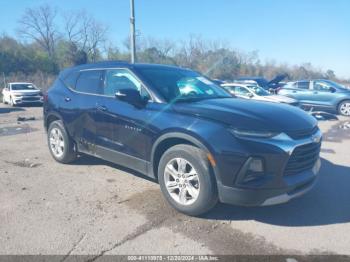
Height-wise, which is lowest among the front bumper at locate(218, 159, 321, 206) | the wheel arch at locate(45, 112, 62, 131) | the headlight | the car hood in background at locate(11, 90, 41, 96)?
the front bumper at locate(218, 159, 321, 206)

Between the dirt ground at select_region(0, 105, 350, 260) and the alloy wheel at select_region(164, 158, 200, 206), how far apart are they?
0.77 ft

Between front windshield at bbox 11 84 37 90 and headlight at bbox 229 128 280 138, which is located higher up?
front windshield at bbox 11 84 37 90

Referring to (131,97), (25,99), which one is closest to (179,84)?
(131,97)

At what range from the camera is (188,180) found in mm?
3781

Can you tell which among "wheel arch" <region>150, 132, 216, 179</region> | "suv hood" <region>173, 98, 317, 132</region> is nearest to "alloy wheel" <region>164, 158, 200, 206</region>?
"wheel arch" <region>150, 132, 216, 179</region>

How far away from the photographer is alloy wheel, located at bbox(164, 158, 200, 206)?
12.3 feet

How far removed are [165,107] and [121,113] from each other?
0.77 meters

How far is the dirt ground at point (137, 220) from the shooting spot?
3225 millimetres

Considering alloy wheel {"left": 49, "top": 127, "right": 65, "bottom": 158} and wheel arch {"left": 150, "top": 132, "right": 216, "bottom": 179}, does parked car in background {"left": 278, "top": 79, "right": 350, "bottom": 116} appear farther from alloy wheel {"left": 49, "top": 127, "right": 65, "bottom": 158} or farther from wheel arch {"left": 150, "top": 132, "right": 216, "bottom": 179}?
wheel arch {"left": 150, "top": 132, "right": 216, "bottom": 179}

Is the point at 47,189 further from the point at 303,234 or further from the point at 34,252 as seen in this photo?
the point at 303,234

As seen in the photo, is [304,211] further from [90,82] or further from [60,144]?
[60,144]

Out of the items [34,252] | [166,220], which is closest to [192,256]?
[166,220]

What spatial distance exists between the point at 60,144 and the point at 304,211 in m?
4.26

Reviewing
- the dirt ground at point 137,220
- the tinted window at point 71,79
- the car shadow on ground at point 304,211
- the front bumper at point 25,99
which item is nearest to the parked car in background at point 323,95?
the dirt ground at point 137,220
